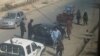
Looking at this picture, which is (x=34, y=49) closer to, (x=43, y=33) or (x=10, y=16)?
(x=43, y=33)

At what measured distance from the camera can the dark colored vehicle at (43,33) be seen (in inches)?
73.1

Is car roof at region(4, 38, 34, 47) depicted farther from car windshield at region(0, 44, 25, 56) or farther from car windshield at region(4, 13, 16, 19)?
car windshield at region(4, 13, 16, 19)

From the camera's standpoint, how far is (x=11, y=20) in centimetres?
171

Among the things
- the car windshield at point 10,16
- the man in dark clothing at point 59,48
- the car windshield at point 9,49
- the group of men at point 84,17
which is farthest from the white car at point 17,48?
the group of men at point 84,17

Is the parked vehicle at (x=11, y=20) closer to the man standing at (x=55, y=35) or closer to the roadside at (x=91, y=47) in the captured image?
the man standing at (x=55, y=35)

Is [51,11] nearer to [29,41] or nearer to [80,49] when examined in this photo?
[29,41]

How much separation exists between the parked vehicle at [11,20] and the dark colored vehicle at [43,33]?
0.51 feet

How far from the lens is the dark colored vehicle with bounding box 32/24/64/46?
1.86m

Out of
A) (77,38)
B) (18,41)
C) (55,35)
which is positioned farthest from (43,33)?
(77,38)

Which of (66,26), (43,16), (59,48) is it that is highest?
(43,16)

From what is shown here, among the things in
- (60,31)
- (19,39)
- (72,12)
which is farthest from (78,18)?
(19,39)

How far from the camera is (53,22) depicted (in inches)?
77.7

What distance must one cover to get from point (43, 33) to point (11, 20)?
0.27m

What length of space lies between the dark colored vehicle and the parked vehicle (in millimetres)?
155
